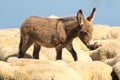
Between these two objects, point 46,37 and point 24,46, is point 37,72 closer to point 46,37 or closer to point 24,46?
point 46,37

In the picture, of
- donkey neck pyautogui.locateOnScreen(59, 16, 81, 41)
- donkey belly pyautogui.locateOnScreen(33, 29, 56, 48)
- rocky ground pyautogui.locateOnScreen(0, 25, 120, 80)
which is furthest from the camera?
donkey belly pyautogui.locateOnScreen(33, 29, 56, 48)

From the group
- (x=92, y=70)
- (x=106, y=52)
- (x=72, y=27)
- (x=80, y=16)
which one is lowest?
(x=106, y=52)

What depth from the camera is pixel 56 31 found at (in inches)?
793

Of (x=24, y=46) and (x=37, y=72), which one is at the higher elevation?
(x=37, y=72)

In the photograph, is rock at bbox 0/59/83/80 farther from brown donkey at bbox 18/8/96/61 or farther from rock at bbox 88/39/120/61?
rock at bbox 88/39/120/61

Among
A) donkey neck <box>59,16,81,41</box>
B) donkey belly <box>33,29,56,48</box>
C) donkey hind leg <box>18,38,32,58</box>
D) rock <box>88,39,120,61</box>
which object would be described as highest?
donkey neck <box>59,16,81,41</box>

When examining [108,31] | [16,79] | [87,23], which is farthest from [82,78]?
[108,31]

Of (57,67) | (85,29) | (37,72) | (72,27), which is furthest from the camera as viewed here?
(72,27)

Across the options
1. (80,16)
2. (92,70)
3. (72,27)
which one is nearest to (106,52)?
(72,27)

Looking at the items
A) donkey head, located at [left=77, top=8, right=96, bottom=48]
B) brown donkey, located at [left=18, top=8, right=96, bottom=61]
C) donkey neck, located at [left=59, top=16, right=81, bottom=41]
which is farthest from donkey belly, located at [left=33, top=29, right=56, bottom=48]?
donkey head, located at [left=77, top=8, right=96, bottom=48]

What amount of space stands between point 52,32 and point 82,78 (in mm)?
4228

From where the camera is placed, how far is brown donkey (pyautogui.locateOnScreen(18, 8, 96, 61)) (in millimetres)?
19781

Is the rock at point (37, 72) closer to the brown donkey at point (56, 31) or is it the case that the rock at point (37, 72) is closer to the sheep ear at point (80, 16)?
the sheep ear at point (80, 16)

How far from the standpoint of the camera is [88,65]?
1741 centimetres
